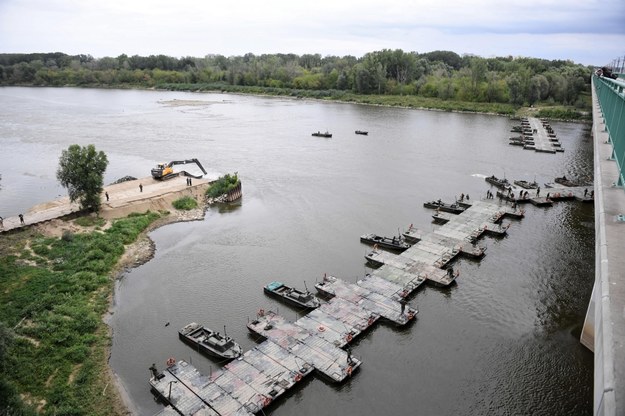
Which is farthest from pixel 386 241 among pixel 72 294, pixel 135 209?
pixel 135 209

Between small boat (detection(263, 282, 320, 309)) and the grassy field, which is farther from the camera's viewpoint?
the grassy field

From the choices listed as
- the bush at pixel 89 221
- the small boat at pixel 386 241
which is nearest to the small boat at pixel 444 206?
the small boat at pixel 386 241

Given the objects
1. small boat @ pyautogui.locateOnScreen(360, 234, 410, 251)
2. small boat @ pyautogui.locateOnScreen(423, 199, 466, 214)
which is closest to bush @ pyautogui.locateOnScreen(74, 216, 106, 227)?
small boat @ pyautogui.locateOnScreen(360, 234, 410, 251)

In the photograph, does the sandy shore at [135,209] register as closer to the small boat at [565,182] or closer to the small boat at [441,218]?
the small boat at [441,218]

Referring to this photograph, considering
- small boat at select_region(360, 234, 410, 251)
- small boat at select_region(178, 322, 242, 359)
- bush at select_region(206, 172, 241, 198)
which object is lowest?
small boat at select_region(178, 322, 242, 359)

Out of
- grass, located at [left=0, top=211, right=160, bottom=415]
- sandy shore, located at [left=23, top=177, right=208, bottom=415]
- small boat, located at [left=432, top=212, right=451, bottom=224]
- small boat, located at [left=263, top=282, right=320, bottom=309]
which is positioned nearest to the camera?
grass, located at [left=0, top=211, right=160, bottom=415]

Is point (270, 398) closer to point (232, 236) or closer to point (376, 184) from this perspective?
point (232, 236)

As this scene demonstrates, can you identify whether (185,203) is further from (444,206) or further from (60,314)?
(444,206)

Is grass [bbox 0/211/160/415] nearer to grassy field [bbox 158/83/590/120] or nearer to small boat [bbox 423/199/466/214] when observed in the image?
small boat [bbox 423/199/466/214]
